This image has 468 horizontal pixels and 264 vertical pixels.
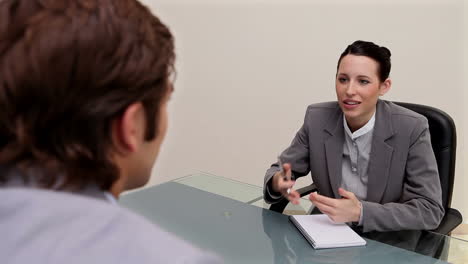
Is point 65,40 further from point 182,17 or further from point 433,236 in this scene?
point 182,17


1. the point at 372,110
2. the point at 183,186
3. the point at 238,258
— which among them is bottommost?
the point at 183,186

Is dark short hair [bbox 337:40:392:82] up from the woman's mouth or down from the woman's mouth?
up

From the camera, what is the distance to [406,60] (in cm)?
276

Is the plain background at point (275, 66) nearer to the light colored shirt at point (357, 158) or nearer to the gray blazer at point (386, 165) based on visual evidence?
the gray blazer at point (386, 165)

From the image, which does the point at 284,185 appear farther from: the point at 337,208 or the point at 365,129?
the point at 365,129

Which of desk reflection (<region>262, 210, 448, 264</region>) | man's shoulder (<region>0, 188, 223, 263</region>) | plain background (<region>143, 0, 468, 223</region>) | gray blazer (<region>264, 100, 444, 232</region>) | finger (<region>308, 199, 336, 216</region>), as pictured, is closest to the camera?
man's shoulder (<region>0, 188, 223, 263</region>)

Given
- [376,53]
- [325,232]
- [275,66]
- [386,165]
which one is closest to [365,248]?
[325,232]

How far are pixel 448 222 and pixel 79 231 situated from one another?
160cm

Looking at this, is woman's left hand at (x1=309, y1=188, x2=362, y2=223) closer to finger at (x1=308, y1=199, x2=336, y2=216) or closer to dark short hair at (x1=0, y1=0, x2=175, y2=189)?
finger at (x1=308, y1=199, x2=336, y2=216)

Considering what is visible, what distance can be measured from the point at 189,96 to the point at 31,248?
2698mm

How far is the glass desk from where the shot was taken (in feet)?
4.01

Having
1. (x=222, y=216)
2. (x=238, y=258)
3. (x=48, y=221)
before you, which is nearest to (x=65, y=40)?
(x=48, y=221)

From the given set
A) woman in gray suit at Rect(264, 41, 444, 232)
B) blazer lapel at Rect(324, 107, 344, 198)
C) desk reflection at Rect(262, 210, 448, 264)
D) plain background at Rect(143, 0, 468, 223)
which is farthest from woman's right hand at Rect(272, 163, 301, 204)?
plain background at Rect(143, 0, 468, 223)

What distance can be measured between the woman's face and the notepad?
0.52 metres
